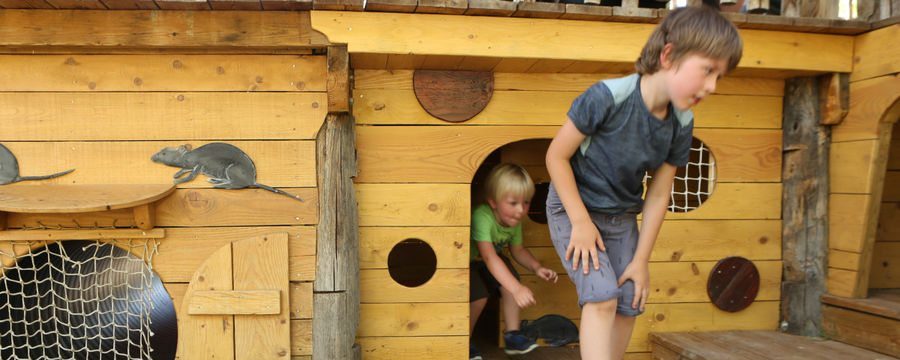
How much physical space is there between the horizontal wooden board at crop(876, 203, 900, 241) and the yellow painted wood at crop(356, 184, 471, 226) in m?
2.42

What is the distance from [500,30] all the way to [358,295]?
1.28 m

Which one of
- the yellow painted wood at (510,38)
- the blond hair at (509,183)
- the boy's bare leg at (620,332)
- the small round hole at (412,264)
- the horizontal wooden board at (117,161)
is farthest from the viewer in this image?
the small round hole at (412,264)

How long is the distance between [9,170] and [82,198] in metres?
0.40

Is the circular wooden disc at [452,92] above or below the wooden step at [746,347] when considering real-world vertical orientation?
above

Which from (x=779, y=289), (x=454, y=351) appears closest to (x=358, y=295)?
(x=454, y=351)

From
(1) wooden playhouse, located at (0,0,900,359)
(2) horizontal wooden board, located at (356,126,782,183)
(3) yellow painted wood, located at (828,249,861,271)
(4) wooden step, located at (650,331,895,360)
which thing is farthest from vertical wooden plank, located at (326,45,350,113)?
(3) yellow painted wood, located at (828,249,861,271)

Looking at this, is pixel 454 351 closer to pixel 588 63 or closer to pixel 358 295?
pixel 358 295

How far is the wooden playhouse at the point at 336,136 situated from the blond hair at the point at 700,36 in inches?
32.5

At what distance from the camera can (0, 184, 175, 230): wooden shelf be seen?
8.32 feet

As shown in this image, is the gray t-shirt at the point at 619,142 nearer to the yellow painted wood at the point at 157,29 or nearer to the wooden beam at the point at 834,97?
the yellow painted wood at the point at 157,29

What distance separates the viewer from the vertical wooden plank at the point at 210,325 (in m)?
2.79

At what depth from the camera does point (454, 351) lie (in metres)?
3.00

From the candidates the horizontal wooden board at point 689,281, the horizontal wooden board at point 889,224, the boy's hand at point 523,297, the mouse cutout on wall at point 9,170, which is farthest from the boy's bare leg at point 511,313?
the horizontal wooden board at point 889,224

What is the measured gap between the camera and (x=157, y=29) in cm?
265
